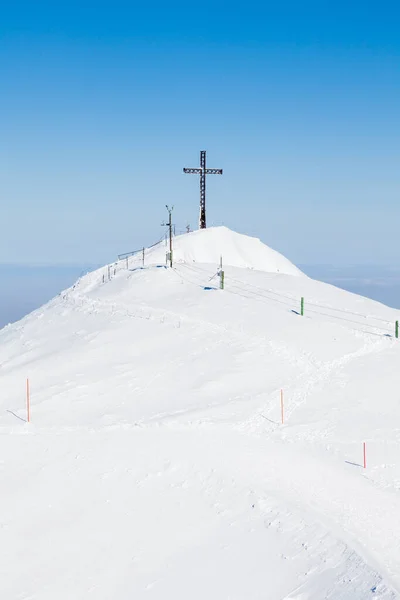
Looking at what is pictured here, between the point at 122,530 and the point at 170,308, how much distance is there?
21234 mm

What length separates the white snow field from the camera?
1236 centimetres

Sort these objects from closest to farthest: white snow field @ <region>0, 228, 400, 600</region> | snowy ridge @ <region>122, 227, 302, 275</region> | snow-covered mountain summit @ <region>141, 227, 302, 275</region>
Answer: white snow field @ <region>0, 228, 400, 600</region> → snowy ridge @ <region>122, 227, 302, 275</region> → snow-covered mountain summit @ <region>141, 227, 302, 275</region>

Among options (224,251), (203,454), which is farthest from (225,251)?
(203,454)

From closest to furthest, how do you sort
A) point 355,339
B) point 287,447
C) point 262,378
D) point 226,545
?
point 226,545 < point 287,447 < point 262,378 < point 355,339

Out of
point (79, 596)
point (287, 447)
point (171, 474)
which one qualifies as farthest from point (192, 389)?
point (79, 596)

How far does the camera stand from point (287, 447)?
18984 millimetres

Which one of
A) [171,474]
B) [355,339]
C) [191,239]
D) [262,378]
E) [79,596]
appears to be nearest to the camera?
[79,596]

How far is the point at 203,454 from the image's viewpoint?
17.8 meters

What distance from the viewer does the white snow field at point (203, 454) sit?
12359 millimetres

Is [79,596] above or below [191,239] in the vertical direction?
below

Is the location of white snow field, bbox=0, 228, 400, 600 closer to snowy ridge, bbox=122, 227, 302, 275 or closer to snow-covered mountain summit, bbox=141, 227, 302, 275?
snowy ridge, bbox=122, 227, 302, 275

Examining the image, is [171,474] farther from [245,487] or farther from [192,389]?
[192,389]

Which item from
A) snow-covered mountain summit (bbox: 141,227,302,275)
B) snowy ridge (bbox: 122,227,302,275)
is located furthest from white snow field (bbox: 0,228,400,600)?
snow-covered mountain summit (bbox: 141,227,302,275)

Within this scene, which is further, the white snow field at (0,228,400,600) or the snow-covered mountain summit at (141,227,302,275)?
the snow-covered mountain summit at (141,227,302,275)
